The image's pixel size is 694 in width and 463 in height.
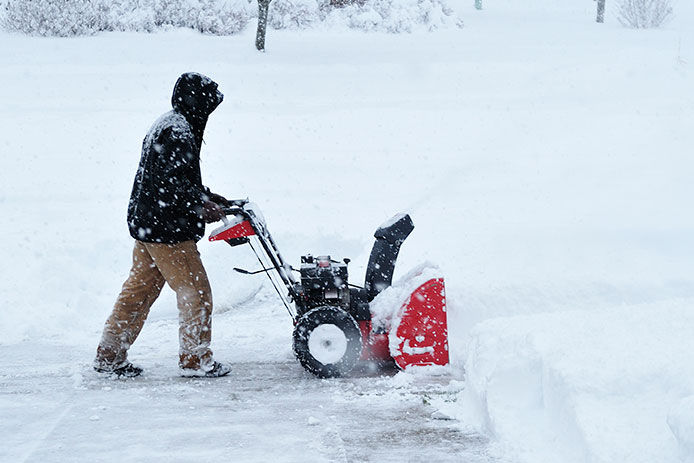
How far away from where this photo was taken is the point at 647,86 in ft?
37.1

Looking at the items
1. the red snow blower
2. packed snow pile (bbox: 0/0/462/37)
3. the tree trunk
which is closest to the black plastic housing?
the red snow blower

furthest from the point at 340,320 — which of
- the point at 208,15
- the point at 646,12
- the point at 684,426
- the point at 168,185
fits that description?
the point at 646,12

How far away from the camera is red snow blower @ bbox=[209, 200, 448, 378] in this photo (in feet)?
15.0

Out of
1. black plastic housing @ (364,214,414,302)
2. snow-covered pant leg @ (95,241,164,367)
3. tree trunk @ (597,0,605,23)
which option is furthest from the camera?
tree trunk @ (597,0,605,23)

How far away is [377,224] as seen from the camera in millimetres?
7867

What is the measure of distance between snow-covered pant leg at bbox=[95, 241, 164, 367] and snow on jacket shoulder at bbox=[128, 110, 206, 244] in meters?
0.22

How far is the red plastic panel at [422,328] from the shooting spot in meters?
4.60

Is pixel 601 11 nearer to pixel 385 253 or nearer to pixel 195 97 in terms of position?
pixel 385 253

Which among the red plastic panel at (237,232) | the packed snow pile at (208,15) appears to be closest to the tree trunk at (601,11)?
the packed snow pile at (208,15)

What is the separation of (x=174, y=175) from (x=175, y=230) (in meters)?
0.32

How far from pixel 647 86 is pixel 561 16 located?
36.8ft

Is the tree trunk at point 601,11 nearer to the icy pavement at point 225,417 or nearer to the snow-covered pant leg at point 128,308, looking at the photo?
the icy pavement at point 225,417

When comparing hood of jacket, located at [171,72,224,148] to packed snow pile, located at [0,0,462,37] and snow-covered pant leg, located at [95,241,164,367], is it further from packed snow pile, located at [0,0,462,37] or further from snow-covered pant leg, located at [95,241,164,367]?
packed snow pile, located at [0,0,462,37]

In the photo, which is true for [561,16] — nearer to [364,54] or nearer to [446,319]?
[364,54]
